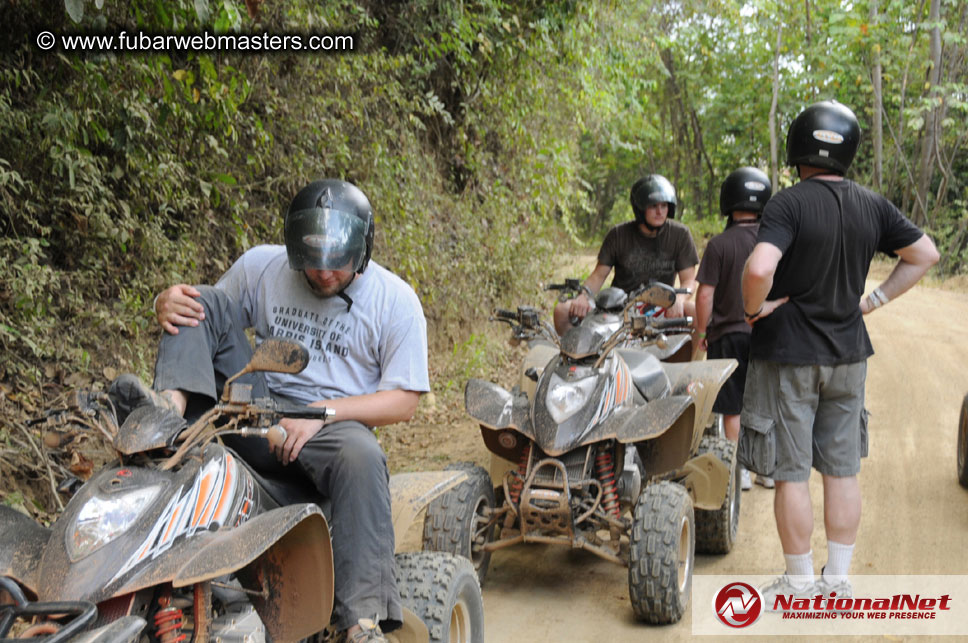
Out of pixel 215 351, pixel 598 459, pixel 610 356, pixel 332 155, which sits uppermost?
pixel 332 155

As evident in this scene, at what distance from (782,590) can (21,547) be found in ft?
11.0

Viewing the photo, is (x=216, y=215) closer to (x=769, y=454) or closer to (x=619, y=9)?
(x=769, y=454)

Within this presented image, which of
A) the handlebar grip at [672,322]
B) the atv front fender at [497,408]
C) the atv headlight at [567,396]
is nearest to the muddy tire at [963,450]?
the handlebar grip at [672,322]

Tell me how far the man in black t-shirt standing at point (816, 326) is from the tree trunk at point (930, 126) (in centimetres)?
1425

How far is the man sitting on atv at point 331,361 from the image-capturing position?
2.90m

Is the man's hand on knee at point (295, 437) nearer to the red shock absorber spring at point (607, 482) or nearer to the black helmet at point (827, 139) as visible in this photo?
the red shock absorber spring at point (607, 482)

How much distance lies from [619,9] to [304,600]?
11.2 metres

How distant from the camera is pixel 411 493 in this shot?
3385 mm

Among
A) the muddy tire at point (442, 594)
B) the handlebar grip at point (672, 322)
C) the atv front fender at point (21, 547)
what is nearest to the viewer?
the atv front fender at point (21, 547)

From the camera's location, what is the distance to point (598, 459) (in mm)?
4438

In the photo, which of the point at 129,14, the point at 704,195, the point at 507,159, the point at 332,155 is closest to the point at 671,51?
the point at 704,195

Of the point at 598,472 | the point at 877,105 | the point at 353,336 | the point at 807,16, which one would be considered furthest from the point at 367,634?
the point at 807,16

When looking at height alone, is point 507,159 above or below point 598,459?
above

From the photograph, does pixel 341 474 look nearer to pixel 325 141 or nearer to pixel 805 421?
pixel 805 421
